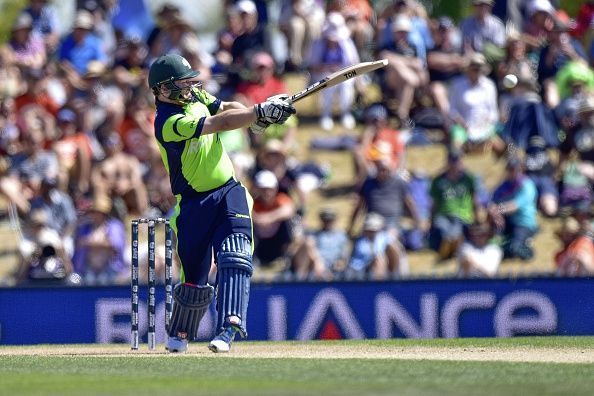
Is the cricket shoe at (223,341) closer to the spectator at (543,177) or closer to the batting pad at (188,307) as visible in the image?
the batting pad at (188,307)

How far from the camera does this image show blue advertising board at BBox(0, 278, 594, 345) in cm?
1301

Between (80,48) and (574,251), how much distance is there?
8.26 meters

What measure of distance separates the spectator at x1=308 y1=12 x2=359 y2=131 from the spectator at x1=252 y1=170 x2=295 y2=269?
3.18 meters

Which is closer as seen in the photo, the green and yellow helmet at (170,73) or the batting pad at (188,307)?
the green and yellow helmet at (170,73)

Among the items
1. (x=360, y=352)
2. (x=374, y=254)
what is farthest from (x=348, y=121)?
(x=360, y=352)

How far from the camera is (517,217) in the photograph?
16.2 metres

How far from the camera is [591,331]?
42.4 feet

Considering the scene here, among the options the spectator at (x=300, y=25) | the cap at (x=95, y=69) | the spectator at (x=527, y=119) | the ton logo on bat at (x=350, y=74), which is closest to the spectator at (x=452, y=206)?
the spectator at (x=527, y=119)

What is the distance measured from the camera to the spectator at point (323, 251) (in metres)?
15.5

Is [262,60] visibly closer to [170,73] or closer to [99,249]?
[99,249]

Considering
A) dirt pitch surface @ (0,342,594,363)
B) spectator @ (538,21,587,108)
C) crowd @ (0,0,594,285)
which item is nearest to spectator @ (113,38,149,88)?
crowd @ (0,0,594,285)

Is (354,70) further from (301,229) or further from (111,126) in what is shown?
(111,126)

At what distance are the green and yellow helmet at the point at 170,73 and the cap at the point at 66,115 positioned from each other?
7.97 metres

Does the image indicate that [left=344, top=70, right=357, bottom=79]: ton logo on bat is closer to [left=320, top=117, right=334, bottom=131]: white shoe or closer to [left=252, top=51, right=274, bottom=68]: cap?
[left=252, top=51, right=274, bottom=68]: cap
